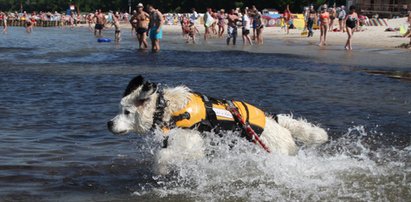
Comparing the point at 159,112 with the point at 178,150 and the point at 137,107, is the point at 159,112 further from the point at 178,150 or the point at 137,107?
the point at 178,150

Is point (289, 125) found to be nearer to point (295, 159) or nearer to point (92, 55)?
point (295, 159)

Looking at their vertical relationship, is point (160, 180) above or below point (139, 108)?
below

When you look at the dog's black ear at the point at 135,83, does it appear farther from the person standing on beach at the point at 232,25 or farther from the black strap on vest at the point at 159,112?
the person standing on beach at the point at 232,25

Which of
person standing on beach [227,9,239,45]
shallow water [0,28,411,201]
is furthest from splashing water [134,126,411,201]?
person standing on beach [227,9,239,45]

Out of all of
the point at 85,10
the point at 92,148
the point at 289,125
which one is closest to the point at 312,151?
the point at 289,125

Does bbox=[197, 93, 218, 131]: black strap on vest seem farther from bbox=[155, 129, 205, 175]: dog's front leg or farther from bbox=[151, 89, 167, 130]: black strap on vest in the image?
bbox=[151, 89, 167, 130]: black strap on vest

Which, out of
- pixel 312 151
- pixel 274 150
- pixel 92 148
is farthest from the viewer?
pixel 92 148

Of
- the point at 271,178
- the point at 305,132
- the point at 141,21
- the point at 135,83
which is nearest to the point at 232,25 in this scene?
the point at 141,21

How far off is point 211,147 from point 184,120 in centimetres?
41

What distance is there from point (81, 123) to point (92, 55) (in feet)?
48.0

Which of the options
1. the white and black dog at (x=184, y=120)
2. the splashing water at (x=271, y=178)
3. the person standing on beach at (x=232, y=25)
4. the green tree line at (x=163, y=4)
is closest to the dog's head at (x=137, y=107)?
the white and black dog at (x=184, y=120)

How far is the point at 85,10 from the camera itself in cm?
12556

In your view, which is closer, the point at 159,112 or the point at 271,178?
the point at 159,112

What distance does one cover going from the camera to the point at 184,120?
18.7 ft
